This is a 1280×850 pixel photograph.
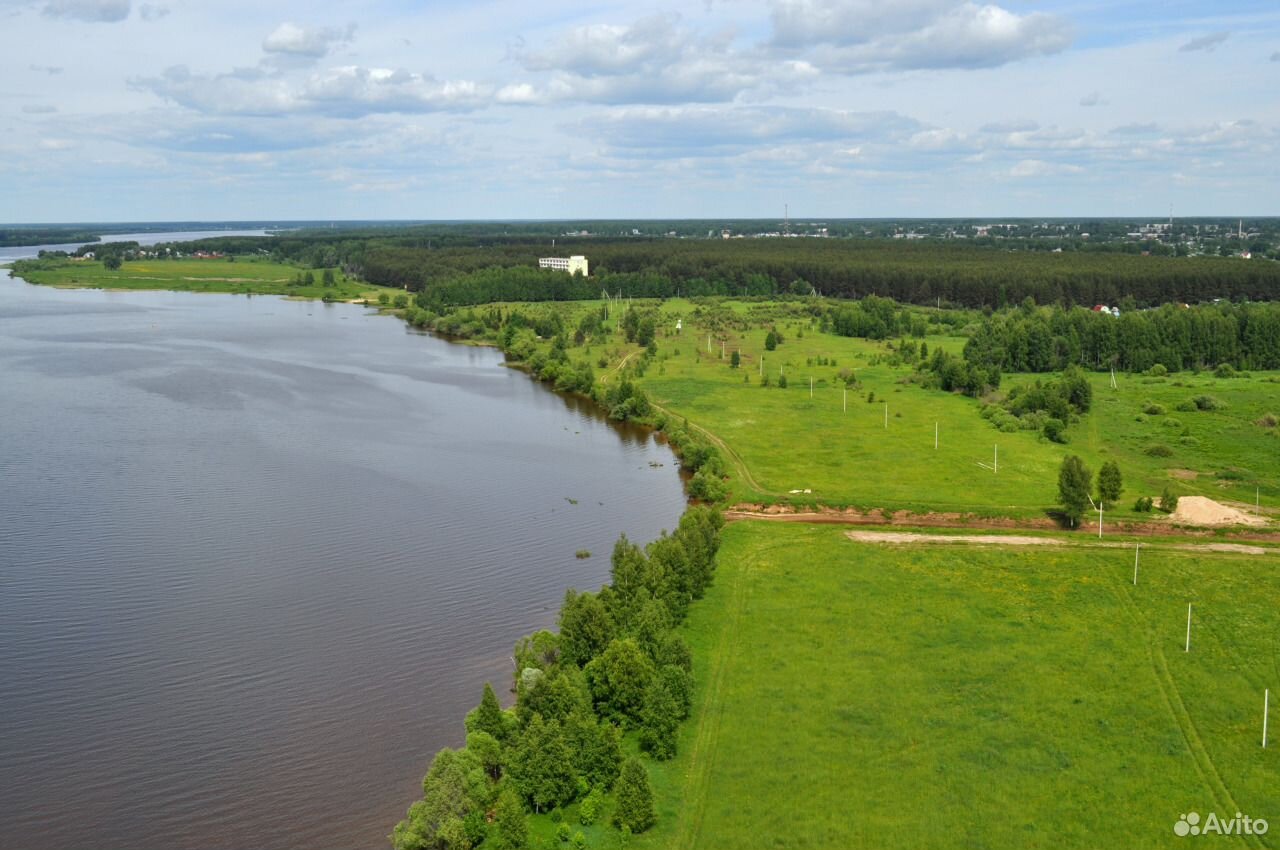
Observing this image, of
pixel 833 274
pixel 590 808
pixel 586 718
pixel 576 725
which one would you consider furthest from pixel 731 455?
pixel 833 274

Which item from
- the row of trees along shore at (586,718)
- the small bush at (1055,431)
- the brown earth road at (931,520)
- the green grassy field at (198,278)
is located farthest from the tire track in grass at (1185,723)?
the green grassy field at (198,278)

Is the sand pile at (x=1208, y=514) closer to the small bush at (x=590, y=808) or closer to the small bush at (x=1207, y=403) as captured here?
the small bush at (x=1207, y=403)

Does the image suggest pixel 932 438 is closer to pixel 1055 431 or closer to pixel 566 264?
pixel 1055 431

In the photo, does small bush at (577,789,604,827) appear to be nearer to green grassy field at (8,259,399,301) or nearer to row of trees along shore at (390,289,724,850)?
row of trees along shore at (390,289,724,850)

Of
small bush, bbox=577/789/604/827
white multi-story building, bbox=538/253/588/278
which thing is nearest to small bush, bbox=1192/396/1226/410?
small bush, bbox=577/789/604/827

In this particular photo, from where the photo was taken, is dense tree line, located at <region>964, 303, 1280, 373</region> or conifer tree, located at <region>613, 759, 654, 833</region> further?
dense tree line, located at <region>964, 303, 1280, 373</region>
